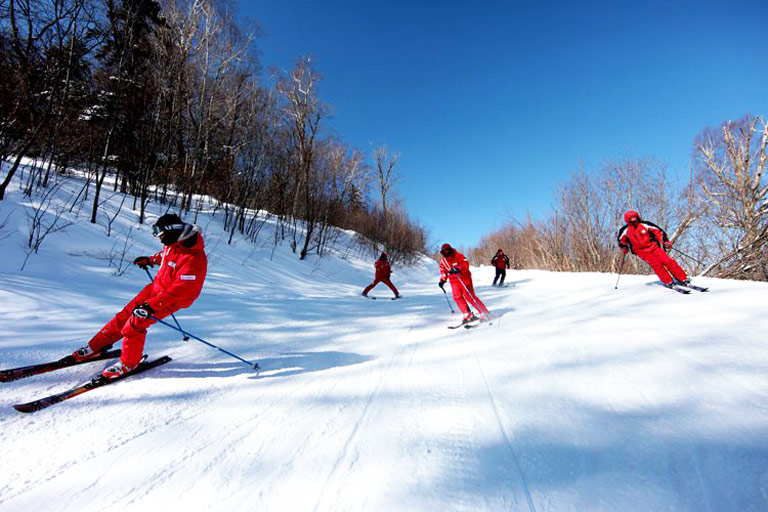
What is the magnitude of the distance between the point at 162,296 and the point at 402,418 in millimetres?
2443

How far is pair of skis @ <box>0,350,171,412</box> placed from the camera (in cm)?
187

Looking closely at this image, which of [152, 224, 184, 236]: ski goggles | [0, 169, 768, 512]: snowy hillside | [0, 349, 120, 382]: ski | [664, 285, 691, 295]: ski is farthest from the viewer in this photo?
[664, 285, 691, 295]: ski

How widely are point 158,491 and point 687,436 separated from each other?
2.82 metres

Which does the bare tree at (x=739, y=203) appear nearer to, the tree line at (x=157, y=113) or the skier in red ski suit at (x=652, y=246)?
the skier in red ski suit at (x=652, y=246)

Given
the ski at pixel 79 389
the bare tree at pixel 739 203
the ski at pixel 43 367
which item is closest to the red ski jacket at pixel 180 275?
the ski at pixel 79 389

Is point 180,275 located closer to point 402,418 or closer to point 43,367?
point 43,367

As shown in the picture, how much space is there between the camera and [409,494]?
1274mm

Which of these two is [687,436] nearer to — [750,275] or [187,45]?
[750,275]

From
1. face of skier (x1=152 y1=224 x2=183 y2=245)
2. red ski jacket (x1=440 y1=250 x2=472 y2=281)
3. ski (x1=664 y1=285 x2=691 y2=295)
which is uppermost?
ski (x1=664 y1=285 x2=691 y2=295)

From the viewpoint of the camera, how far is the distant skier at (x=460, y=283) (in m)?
4.97

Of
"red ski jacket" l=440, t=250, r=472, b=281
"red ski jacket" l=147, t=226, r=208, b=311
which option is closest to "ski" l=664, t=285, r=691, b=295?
"red ski jacket" l=440, t=250, r=472, b=281

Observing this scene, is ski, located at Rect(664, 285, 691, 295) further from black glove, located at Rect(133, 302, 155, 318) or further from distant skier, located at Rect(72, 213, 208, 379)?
black glove, located at Rect(133, 302, 155, 318)

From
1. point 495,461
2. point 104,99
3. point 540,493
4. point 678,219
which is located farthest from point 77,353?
point 678,219

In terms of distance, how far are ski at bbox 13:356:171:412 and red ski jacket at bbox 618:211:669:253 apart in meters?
8.29
